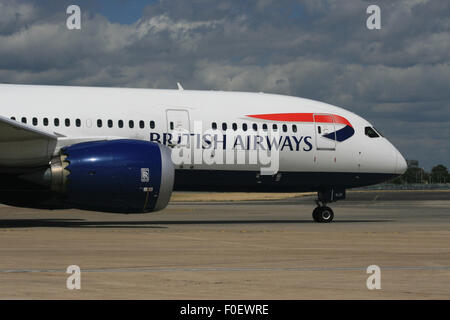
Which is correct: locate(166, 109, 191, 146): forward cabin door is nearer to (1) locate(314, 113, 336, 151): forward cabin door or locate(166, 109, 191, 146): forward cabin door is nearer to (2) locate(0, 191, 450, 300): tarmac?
(2) locate(0, 191, 450, 300): tarmac

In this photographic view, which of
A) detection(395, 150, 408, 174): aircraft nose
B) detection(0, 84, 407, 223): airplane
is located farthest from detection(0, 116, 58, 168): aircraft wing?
detection(395, 150, 408, 174): aircraft nose

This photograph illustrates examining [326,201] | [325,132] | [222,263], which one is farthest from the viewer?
[326,201]

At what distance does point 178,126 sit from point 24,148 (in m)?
5.57

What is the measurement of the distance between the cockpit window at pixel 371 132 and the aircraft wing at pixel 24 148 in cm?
1179

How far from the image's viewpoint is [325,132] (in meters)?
27.6

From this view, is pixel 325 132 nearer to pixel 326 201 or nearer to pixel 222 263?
pixel 326 201

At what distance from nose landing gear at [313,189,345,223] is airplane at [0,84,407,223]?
0.04 meters

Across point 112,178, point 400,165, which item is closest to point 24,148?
Answer: point 112,178

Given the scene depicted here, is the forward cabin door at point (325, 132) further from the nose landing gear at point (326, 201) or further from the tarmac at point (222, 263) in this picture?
the tarmac at point (222, 263)

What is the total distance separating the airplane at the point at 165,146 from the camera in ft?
71.1

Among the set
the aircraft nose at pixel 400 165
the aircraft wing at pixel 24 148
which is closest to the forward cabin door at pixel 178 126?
the aircraft wing at pixel 24 148

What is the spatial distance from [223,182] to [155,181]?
16.8 feet
